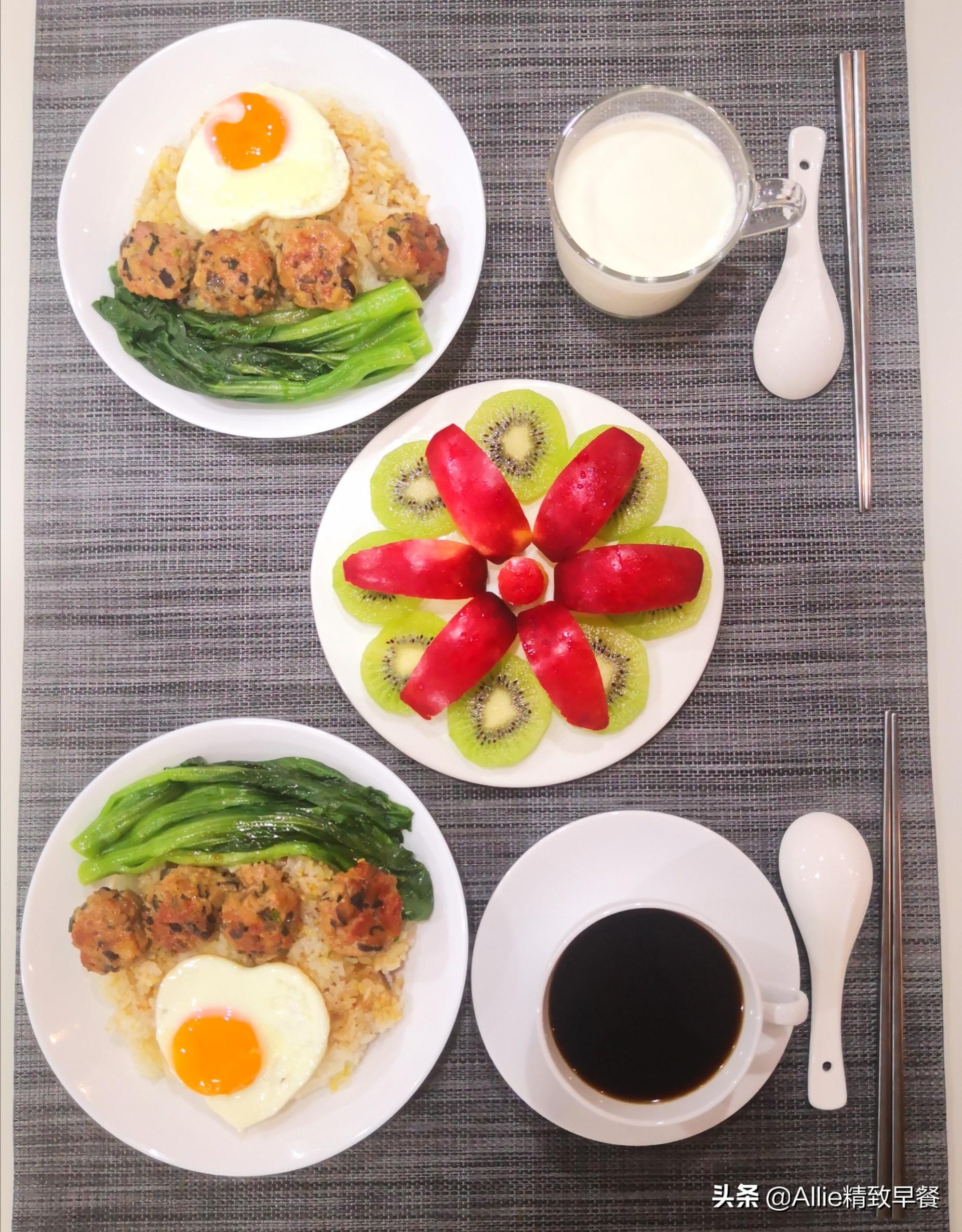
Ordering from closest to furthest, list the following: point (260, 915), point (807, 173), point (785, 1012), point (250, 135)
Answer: point (785, 1012), point (260, 915), point (250, 135), point (807, 173)

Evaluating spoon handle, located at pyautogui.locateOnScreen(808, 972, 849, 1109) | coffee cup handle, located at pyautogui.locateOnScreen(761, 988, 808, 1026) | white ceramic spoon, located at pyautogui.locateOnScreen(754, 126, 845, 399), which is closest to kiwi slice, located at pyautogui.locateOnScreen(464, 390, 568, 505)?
white ceramic spoon, located at pyautogui.locateOnScreen(754, 126, 845, 399)

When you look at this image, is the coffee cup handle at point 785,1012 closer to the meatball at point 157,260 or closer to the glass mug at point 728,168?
the glass mug at point 728,168

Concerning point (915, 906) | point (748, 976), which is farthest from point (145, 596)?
point (915, 906)

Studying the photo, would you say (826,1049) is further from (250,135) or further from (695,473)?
(250,135)

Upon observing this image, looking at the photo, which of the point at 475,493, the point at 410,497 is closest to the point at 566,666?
the point at 475,493

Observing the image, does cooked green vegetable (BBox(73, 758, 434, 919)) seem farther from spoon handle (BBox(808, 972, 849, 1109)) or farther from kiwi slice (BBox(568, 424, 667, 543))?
spoon handle (BBox(808, 972, 849, 1109))

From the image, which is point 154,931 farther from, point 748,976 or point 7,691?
point 748,976

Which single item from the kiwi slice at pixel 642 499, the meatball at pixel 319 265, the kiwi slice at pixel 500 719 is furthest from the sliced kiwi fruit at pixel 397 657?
the meatball at pixel 319 265
